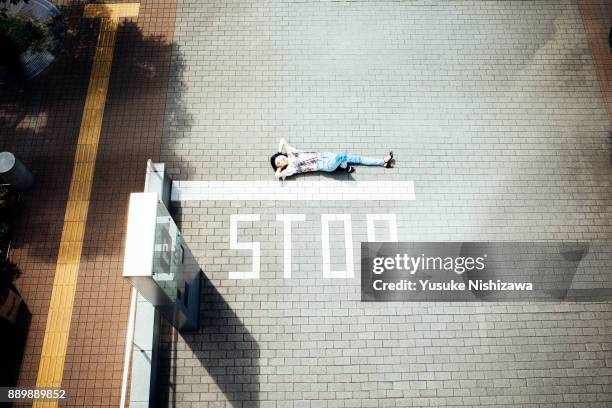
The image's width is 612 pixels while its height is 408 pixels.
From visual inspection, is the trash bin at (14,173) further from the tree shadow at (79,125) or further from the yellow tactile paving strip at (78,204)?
the yellow tactile paving strip at (78,204)

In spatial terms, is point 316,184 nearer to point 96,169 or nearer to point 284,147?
point 284,147

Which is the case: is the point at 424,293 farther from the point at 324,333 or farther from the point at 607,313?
the point at 607,313

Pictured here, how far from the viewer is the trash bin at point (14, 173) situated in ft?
26.5

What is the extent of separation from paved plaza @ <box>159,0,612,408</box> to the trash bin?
2.49 meters

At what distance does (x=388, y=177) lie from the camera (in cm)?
875

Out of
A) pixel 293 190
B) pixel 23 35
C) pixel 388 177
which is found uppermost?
pixel 23 35

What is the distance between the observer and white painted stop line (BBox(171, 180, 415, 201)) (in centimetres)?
855

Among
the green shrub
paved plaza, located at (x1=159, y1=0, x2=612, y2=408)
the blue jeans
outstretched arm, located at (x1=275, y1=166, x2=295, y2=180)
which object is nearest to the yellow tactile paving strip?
the green shrub

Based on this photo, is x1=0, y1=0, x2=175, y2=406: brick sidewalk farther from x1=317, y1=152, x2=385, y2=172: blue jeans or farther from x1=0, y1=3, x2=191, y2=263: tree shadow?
x1=317, y1=152, x2=385, y2=172: blue jeans

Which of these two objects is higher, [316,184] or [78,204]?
[316,184]

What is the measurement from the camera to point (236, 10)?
10.3m

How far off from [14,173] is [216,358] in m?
4.88

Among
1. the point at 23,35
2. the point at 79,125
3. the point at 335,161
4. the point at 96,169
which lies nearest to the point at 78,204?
the point at 96,169

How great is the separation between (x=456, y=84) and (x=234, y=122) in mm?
4668
